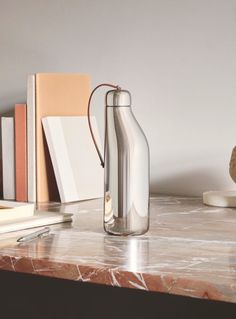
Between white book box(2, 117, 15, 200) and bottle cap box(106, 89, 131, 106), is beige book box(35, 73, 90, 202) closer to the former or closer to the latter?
white book box(2, 117, 15, 200)

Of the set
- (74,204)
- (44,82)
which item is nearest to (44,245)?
(74,204)

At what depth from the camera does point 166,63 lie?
5.76 feet

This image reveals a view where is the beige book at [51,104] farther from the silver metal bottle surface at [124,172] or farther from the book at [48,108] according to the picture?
the silver metal bottle surface at [124,172]

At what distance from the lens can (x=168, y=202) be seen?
167 cm

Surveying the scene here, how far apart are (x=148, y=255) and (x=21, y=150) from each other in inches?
26.7

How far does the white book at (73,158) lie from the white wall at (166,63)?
0.48 ft

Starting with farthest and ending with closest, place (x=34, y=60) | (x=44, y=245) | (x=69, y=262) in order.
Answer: (x=34, y=60)
(x=44, y=245)
(x=69, y=262)

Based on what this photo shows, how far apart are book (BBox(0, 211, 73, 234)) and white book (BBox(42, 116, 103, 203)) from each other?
0.23 meters

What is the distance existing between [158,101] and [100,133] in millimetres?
185

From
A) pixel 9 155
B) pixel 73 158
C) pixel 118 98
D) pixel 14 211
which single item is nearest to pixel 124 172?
pixel 118 98

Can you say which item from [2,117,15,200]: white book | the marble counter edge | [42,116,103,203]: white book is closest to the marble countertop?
the marble counter edge

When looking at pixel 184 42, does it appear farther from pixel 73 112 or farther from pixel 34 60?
pixel 34 60

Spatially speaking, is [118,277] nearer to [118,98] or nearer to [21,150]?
[118,98]

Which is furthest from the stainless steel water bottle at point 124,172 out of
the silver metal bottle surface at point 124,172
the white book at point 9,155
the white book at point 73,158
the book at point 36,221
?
the white book at point 9,155
